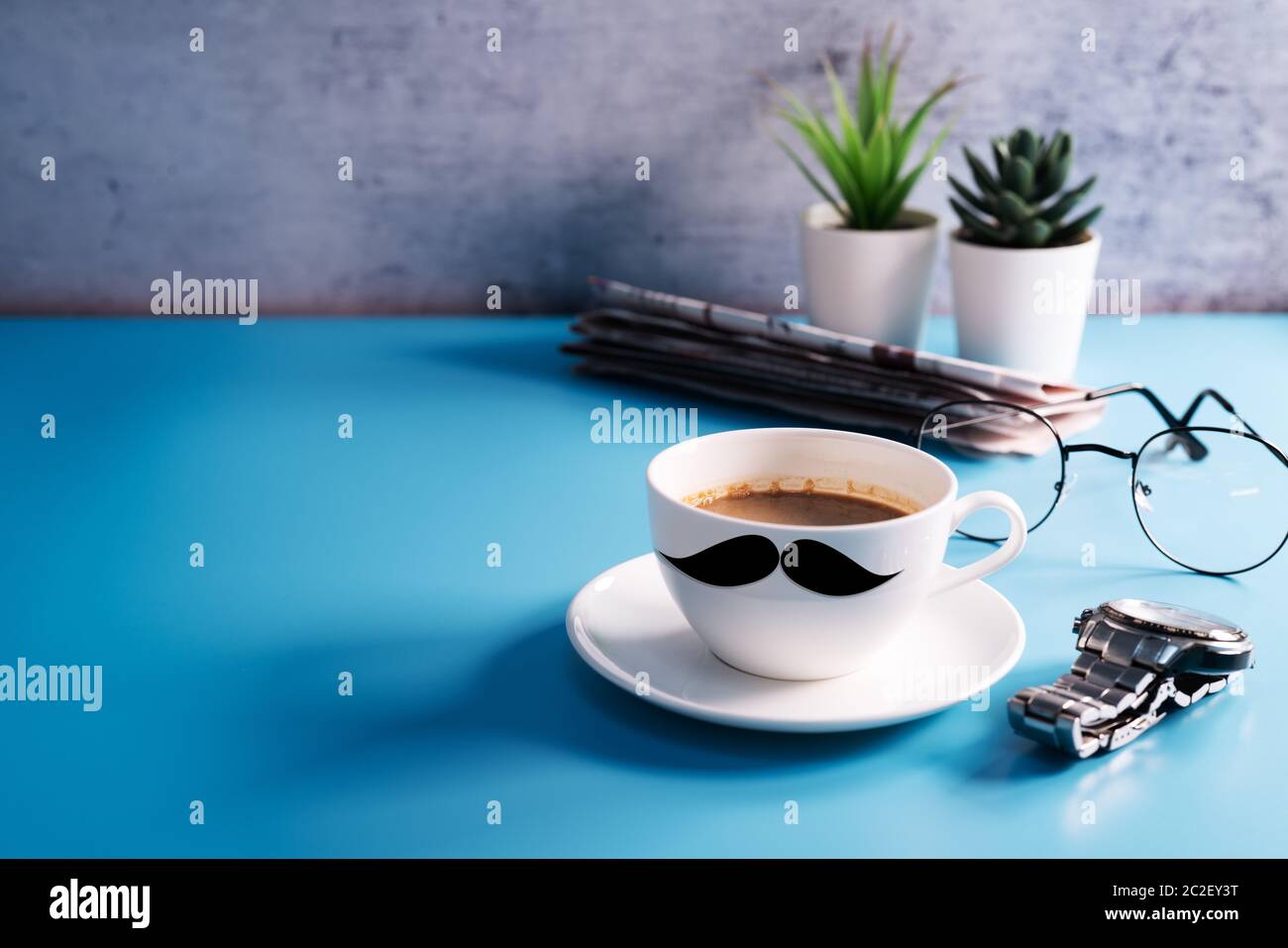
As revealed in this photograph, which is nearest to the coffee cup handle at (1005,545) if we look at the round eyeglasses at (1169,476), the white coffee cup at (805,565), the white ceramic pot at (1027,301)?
the white coffee cup at (805,565)

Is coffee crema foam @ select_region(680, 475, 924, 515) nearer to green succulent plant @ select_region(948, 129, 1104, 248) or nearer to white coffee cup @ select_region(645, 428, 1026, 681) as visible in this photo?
white coffee cup @ select_region(645, 428, 1026, 681)

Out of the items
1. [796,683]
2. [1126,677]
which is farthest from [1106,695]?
[796,683]

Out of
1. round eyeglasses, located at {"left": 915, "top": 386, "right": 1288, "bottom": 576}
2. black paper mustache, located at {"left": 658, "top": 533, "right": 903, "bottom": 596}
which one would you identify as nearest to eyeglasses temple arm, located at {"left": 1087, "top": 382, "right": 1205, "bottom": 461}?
round eyeglasses, located at {"left": 915, "top": 386, "right": 1288, "bottom": 576}

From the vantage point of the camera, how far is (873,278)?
1.03 meters

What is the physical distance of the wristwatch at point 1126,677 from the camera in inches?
19.2

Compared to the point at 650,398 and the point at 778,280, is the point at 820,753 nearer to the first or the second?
the point at 650,398

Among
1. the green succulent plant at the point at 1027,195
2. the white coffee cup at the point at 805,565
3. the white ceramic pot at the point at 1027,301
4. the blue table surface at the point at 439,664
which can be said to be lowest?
the blue table surface at the point at 439,664

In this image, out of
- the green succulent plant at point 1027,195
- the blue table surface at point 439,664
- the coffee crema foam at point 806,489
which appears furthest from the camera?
the green succulent plant at point 1027,195

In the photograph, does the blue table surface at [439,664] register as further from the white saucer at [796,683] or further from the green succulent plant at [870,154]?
the green succulent plant at [870,154]

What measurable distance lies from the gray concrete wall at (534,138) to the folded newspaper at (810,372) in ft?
0.53

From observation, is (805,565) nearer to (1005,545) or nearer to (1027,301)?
(1005,545)

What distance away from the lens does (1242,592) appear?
649 mm

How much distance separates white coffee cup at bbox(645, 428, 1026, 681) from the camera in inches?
19.1
